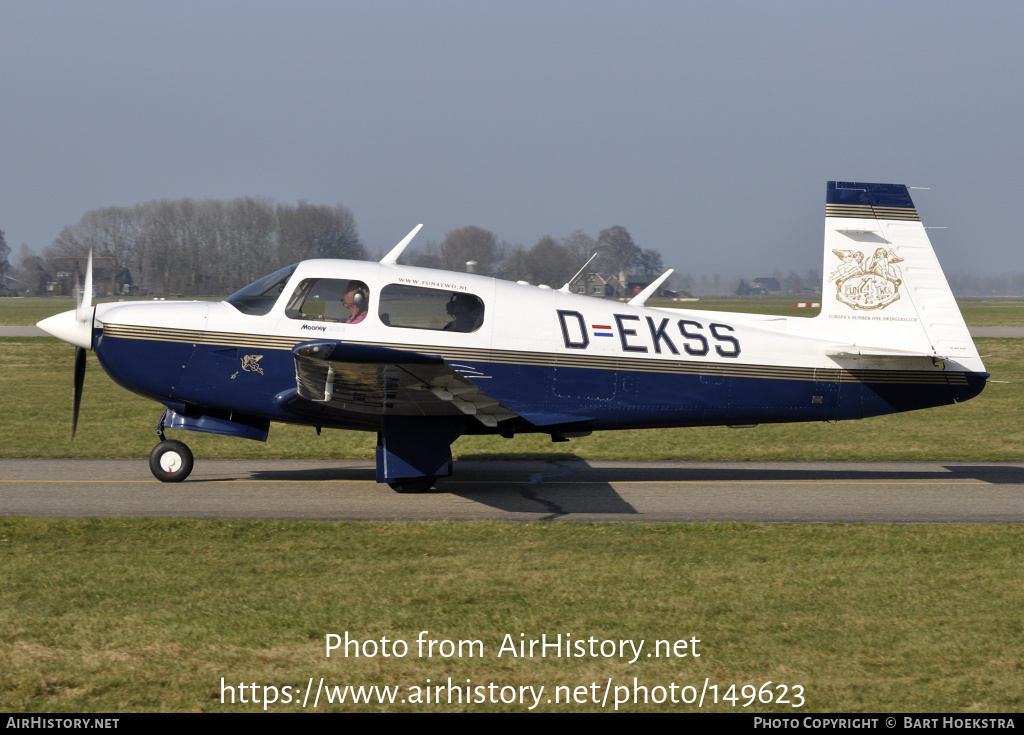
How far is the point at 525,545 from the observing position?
296 inches

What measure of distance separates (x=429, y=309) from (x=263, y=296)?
1685 mm

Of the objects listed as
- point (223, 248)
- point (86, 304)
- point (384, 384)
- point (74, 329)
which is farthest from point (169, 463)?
point (223, 248)

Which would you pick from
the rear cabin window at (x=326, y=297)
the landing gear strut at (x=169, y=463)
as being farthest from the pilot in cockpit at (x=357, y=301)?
the landing gear strut at (x=169, y=463)

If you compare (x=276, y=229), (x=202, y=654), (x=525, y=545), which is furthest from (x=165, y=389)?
(x=276, y=229)

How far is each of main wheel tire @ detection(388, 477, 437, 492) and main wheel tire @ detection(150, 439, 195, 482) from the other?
224 centimetres

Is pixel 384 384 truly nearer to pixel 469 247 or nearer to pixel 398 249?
pixel 398 249

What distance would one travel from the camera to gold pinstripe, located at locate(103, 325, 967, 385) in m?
9.35

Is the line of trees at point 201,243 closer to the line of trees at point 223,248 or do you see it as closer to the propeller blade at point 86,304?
the line of trees at point 223,248

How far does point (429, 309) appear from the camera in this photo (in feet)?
30.7

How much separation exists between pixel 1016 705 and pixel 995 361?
22857 millimetres

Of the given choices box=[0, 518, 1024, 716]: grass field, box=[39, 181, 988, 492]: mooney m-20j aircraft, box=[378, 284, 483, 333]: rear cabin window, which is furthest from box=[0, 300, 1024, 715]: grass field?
box=[378, 284, 483, 333]: rear cabin window

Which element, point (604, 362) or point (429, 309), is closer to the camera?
point (429, 309)

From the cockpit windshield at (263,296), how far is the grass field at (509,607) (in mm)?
2355

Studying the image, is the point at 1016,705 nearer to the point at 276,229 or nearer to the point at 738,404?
the point at 738,404
